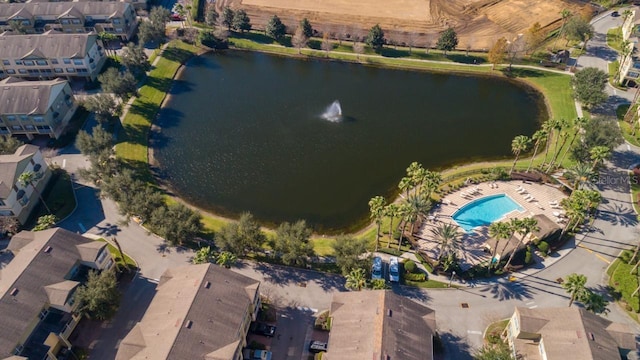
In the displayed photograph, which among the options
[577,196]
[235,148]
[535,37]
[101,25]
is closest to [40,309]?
[235,148]

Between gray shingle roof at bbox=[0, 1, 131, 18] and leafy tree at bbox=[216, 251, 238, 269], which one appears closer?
leafy tree at bbox=[216, 251, 238, 269]

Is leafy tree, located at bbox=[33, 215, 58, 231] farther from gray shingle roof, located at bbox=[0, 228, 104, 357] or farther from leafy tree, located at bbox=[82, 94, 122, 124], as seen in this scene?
leafy tree, located at bbox=[82, 94, 122, 124]

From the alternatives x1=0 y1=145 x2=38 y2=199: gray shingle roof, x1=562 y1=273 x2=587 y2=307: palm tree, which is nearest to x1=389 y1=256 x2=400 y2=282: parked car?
x1=562 y1=273 x2=587 y2=307: palm tree

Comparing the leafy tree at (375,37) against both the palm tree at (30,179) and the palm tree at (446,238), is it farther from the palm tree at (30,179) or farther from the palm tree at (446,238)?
the palm tree at (30,179)

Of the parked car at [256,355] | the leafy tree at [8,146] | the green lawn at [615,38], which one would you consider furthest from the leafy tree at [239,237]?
the green lawn at [615,38]

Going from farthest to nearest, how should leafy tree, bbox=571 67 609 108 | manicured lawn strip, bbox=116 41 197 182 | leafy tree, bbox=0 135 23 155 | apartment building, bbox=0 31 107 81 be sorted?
apartment building, bbox=0 31 107 81, leafy tree, bbox=571 67 609 108, manicured lawn strip, bbox=116 41 197 182, leafy tree, bbox=0 135 23 155

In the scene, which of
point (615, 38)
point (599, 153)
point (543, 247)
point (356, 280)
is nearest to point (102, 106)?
point (356, 280)
